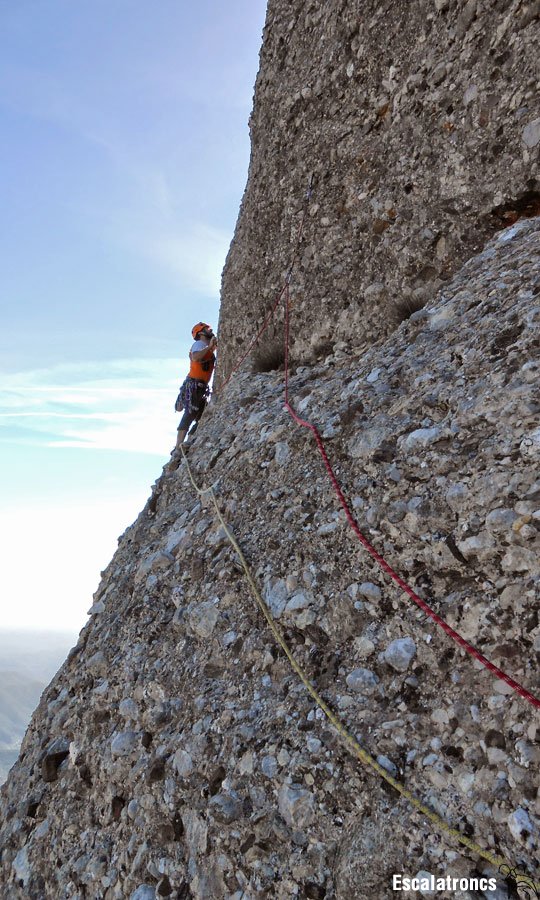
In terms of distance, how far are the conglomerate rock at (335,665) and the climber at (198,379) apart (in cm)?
417

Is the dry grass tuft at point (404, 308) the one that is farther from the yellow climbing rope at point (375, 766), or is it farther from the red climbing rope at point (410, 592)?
the yellow climbing rope at point (375, 766)

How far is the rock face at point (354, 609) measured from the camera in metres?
3.35

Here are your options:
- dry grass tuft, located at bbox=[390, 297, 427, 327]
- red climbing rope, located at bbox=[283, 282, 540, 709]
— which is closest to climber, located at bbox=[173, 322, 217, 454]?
red climbing rope, located at bbox=[283, 282, 540, 709]

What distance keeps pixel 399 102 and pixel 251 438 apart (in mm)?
4515

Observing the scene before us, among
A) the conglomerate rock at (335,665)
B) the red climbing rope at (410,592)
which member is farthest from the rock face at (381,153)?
the red climbing rope at (410,592)

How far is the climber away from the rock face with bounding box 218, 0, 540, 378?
1173 mm

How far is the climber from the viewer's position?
10.5m

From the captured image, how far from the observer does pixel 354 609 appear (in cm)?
420

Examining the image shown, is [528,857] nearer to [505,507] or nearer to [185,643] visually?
[505,507]

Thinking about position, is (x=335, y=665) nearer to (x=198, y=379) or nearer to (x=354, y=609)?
(x=354, y=609)

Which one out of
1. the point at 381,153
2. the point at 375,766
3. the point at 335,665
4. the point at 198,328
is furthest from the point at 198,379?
the point at 375,766

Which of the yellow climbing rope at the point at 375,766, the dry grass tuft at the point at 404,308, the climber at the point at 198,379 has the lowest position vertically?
the yellow climbing rope at the point at 375,766

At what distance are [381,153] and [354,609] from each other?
5.83m

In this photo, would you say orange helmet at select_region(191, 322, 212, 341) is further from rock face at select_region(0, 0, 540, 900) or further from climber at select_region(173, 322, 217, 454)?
rock face at select_region(0, 0, 540, 900)
